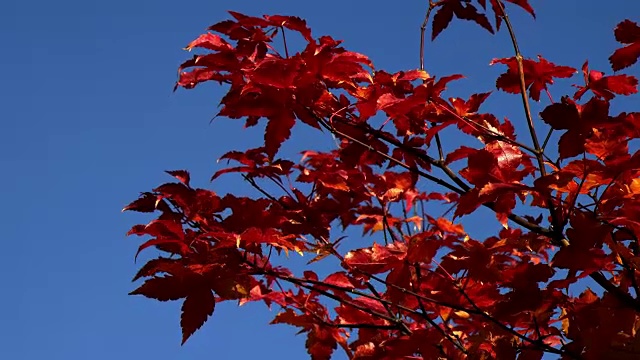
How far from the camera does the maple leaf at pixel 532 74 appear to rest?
8.67 feet

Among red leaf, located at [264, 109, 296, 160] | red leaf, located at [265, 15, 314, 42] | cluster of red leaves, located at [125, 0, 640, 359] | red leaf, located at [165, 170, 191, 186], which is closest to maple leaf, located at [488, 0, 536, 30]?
cluster of red leaves, located at [125, 0, 640, 359]

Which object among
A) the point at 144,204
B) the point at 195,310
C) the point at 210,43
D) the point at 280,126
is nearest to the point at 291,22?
the point at 210,43

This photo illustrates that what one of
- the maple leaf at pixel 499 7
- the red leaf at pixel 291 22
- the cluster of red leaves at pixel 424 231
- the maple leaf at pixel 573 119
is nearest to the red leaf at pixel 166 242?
the cluster of red leaves at pixel 424 231

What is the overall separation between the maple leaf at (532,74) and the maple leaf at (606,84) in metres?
0.07

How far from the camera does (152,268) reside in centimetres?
219

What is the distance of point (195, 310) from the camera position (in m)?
2.13

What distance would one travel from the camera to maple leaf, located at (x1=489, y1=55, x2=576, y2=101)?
264 cm

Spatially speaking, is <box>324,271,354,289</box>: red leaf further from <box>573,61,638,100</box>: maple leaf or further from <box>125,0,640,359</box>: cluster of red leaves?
<box>573,61,638,100</box>: maple leaf

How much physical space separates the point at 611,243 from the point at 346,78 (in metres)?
0.97

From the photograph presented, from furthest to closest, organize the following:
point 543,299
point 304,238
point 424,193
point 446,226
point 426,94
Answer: point 424,193 → point 446,226 → point 304,238 → point 426,94 → point 543,299

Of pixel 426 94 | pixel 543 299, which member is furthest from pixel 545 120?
pixel 543 299

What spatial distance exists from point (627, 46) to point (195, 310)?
161 centimetres

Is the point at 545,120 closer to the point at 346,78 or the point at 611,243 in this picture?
the point at 611,243

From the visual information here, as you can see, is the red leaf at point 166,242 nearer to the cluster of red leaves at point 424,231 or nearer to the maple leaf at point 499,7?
the cluster of red leaves at point 424,231
